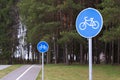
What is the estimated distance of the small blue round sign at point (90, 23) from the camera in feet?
28.4

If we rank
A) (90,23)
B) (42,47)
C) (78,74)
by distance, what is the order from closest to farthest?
(90,23) < (42,47) < (78,74)

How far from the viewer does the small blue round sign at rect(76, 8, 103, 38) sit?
8.66m

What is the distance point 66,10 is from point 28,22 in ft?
30.3

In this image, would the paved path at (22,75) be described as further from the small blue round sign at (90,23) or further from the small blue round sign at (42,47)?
the small blue round sign at (90,23)

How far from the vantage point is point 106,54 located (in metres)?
53.2

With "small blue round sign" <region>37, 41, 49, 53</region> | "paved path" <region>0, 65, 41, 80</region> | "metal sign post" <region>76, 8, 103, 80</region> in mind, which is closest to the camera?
"metal sign post" <region>76, 8, 103, 80</region>

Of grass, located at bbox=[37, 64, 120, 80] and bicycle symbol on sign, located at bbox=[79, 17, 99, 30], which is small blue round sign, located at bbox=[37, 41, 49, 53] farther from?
bicycle symbol on sign, located at bbox=[79, 17, 99, 30]

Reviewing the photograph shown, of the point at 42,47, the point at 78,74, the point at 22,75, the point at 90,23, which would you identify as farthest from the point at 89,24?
the point at 78,74

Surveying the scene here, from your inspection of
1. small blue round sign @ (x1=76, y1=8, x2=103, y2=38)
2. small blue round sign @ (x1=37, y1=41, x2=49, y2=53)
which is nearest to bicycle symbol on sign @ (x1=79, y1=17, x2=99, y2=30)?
small blue round sign @ (x1=76, y1=8, x2=103, y2=38)

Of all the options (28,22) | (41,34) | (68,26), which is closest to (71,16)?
(68,26)

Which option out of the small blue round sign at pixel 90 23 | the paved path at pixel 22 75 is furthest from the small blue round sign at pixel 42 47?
the small blue round sign at pixel 90 23

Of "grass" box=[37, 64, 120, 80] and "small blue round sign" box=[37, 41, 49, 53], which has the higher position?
"small blue round sign" box=[37, 41, 49, 53]

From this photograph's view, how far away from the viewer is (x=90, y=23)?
874 centimetres

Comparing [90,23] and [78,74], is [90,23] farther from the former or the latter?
[78,74]
